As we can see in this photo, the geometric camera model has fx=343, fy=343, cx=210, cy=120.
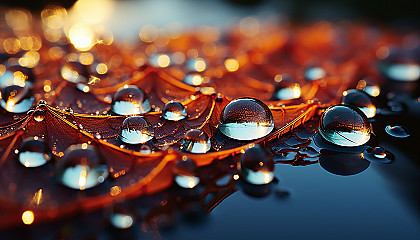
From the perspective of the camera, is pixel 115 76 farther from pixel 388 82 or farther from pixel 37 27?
pixel 37 27

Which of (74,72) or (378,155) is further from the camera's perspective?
(74,72)

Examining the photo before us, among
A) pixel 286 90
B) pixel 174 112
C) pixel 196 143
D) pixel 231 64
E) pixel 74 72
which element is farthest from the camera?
pixel 231 64

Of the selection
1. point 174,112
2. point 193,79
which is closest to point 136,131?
point 174,112

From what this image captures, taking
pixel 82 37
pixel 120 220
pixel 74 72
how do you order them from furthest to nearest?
pixel 82 37 < pixel 74 72 < pixel 120 220

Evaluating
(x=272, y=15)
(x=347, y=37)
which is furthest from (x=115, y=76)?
(x=272, y=15)

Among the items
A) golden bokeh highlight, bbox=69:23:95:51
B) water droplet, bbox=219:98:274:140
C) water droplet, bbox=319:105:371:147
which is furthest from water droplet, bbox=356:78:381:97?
golden bokeh highlight, bbox=69:23:95:51

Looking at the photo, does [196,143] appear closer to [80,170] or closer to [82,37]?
[80,170]
